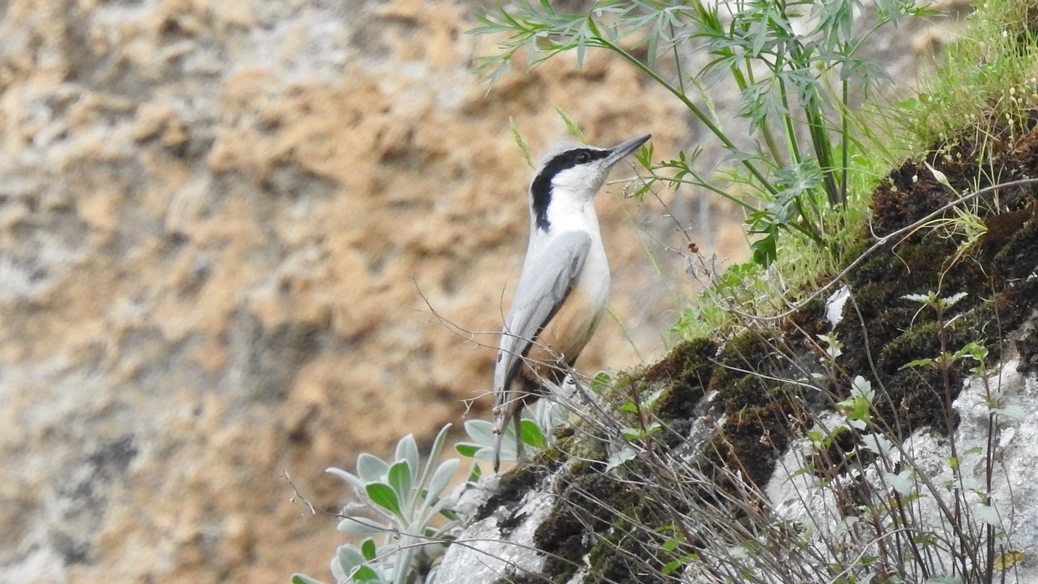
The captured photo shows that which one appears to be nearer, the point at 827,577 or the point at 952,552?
the point at 952,552

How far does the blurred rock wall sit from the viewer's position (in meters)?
4.74

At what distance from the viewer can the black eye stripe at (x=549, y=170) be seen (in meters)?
4.72

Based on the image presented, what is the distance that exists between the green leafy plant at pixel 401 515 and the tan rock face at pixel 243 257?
61 centimetres

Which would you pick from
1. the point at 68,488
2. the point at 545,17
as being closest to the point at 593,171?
the point at 545,17

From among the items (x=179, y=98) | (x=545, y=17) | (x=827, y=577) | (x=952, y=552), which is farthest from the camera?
(x=179, y=98)

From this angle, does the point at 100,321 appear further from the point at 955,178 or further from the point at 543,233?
the point at 955,178

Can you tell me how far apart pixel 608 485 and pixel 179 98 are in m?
2.62

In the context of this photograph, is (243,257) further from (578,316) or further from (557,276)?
(578,316)

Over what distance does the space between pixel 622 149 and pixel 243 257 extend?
1560mm

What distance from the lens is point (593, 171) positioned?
4.72 m

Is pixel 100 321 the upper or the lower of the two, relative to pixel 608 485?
lower

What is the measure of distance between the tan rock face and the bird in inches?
12.5

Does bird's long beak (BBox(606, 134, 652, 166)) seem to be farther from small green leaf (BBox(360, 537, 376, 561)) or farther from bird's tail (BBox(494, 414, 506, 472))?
small green leaf (BBox(360, 537, 376, 561))

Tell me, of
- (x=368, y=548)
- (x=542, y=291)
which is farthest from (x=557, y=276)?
(x=368, y=548)
